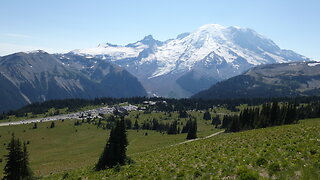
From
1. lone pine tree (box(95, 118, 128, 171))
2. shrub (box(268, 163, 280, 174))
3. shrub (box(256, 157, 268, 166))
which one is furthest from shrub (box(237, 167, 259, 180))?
lone pine tree (box(95, 118, 128, 171))

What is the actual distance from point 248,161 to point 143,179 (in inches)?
392

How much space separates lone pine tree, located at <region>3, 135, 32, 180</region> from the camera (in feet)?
136

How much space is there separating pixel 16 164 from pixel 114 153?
49.4 feet

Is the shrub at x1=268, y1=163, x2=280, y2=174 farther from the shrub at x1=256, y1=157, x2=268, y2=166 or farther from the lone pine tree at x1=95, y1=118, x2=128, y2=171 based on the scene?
the lone pine tree at x1=95, y1=118, x2=128, y2=171

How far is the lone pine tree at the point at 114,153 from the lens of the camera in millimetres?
41531

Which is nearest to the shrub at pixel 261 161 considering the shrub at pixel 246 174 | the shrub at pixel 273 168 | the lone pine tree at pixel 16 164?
the shrub at pixel 273 168

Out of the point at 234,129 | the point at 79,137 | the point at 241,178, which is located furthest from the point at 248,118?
the point at 79,137

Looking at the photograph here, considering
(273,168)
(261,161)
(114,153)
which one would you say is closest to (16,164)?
(114,153)

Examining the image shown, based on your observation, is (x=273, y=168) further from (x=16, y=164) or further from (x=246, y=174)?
(x=16, y=164)

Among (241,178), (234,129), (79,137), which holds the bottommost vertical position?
(79,137)

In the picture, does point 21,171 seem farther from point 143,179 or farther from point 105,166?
point 143,179

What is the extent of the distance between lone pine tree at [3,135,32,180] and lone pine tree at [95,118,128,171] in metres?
11.5

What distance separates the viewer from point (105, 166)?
41375 mm

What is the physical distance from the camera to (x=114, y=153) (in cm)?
4212
